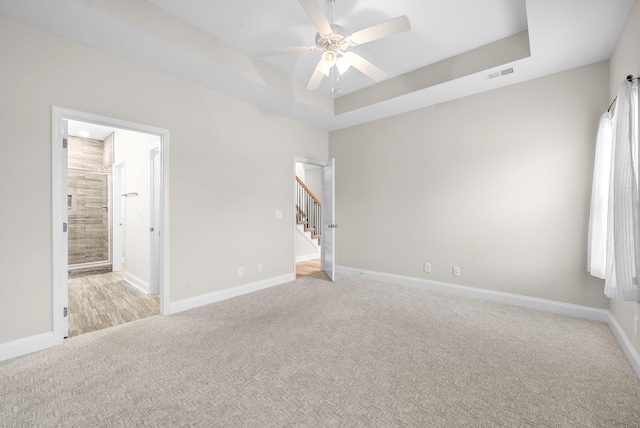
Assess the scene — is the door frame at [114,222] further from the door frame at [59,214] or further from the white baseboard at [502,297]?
the white baseboard at [502,297]

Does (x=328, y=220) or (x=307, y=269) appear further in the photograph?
(x=307, y=269)

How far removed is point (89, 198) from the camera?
596 cm

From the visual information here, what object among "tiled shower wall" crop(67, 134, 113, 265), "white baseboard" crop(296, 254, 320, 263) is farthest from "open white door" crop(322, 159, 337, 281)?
"tiled shower wall" crop(67, 134, 113, 265)

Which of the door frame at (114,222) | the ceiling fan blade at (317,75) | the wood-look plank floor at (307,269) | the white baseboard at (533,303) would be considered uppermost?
the ceiling fan blade at (317,75)

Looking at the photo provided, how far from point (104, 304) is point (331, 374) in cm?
334

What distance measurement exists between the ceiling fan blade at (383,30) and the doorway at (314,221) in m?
2.44

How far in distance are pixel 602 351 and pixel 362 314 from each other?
2103mm

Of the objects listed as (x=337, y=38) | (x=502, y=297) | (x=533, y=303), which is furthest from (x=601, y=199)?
(x=337, y=38)

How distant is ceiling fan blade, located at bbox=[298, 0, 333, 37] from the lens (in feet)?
6.37

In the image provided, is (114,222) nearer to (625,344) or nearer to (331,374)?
(331,374)

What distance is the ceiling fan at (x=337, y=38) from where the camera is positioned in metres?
2.06

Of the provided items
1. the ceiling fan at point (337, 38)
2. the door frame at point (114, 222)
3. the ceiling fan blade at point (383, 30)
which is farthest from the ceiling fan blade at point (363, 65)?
the door frame at point (114, 222)

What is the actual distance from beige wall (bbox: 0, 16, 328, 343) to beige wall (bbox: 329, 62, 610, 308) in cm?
152

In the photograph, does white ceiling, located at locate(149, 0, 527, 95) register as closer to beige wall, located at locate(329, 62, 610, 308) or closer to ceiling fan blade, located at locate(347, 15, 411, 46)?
ceiling fan blade, located at locate(347, 15, 411, 46)
